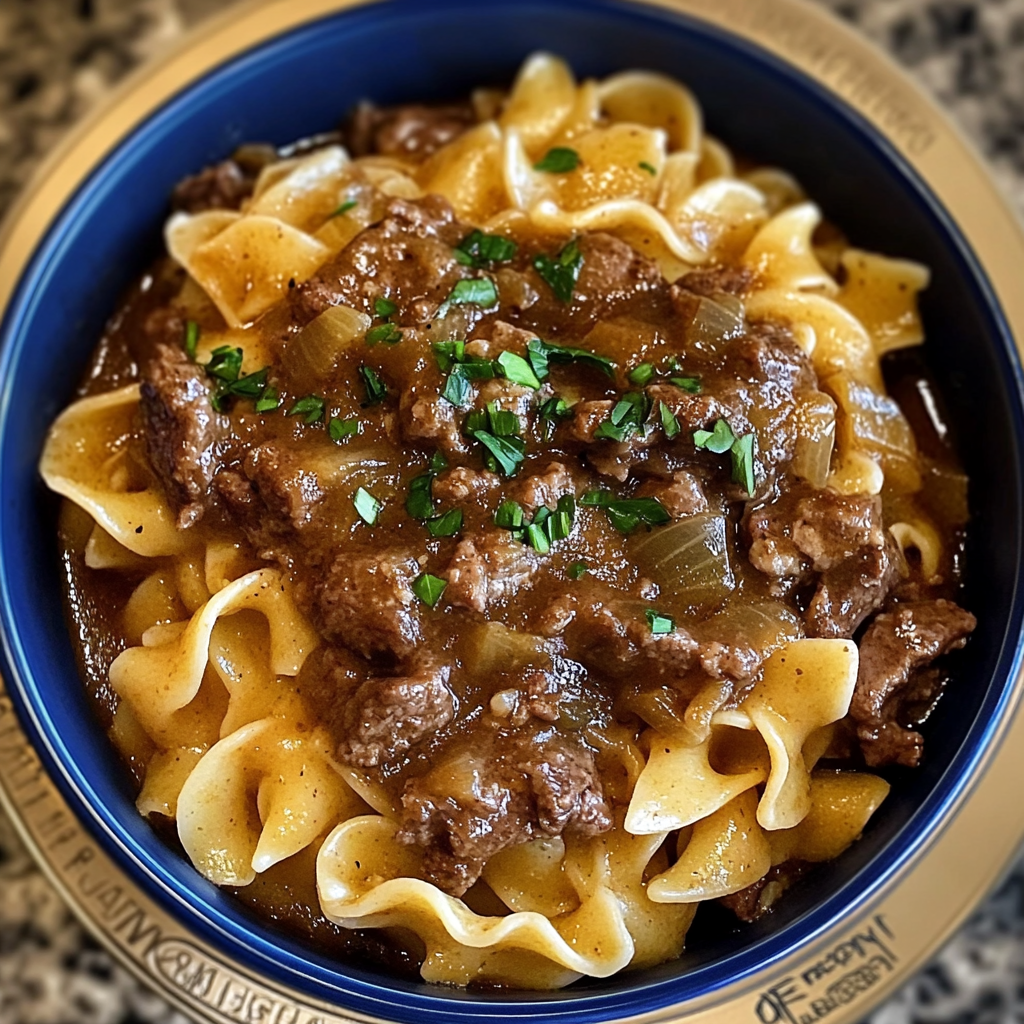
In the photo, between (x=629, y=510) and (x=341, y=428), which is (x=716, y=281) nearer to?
(x=629, y=510)

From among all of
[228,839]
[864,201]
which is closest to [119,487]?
[228,839]

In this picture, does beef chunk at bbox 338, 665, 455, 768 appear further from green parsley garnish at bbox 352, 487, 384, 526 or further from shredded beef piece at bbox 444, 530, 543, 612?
green parsley garnish at bbox 352, 487, 384, 526

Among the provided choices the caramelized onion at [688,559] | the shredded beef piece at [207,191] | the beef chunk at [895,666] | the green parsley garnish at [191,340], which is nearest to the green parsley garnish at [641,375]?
the caramelized onion at [688,559]

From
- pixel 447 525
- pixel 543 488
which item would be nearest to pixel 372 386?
pixel 447 525

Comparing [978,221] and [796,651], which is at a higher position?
[978,221]

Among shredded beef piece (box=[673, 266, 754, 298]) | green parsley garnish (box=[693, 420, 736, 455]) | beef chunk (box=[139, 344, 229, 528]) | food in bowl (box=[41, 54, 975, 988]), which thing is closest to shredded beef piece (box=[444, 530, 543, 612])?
food in bowl (box=[41, 54, 975, 988])

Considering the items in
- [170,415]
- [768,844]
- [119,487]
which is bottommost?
[768,844]

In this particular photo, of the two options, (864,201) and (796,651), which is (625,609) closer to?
(796,651)
